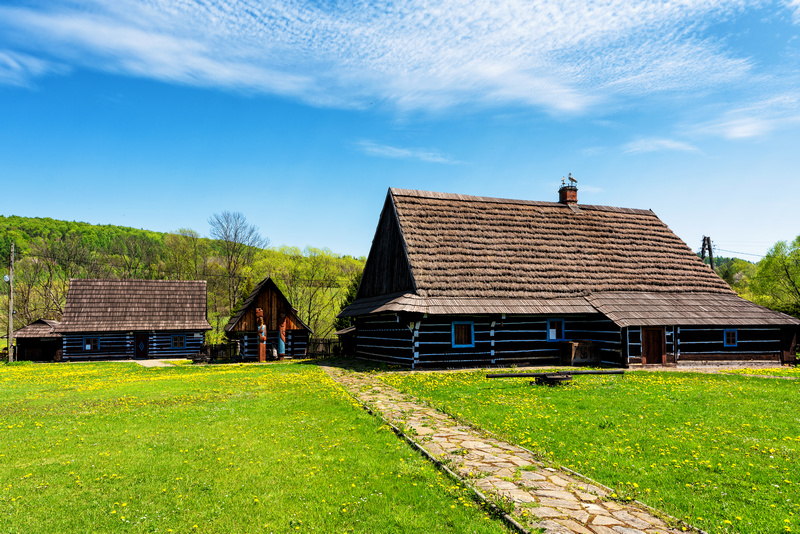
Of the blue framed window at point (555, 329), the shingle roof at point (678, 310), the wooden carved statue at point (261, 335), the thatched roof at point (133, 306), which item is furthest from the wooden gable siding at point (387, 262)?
the thatched roof at point (133, 306)

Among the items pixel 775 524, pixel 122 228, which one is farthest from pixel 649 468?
pixel 122 228

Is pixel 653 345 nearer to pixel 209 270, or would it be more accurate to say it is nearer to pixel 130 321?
pixel 130 321

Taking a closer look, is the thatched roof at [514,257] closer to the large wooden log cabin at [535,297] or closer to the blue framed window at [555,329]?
the large wooden log cabin at [535,297]

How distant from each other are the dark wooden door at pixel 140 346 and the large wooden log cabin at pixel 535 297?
643 inches

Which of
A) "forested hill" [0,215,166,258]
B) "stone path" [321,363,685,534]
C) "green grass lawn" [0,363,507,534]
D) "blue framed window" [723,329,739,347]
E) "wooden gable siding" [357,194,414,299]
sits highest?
"forested hill" [0,215,166,258]

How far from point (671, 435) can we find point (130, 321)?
3454 centimetres

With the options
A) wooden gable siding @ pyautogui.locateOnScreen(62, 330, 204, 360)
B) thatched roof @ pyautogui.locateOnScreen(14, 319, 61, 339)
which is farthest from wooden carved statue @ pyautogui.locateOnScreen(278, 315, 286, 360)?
thatched roof @ pyautogui.locateOnScreen(14, 319, 61, 339)

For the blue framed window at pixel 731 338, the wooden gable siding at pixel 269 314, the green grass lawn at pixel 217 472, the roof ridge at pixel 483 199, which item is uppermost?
the roof ridge at pixel 483 199

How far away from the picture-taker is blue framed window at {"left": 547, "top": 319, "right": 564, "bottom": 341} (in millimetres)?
24312

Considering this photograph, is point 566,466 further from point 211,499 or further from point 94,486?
point 94,486

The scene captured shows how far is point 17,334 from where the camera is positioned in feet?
110

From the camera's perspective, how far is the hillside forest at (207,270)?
48.1 metres

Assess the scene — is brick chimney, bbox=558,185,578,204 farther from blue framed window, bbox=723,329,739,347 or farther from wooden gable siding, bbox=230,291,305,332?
wooden gable siding, bbox=230,291,305,332

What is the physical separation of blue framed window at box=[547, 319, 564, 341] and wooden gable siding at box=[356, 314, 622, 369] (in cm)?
20
